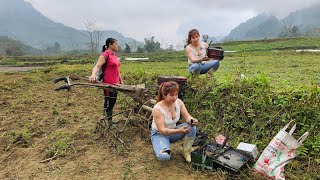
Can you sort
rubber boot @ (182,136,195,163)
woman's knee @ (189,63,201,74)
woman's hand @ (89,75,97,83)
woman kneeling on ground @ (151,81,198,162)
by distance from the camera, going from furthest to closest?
woman's knee @ (189,63,201,74), woman's hand @ (89,75,97,83), rubber boot @ (182,136,195,163), woman kneeling on ground @ (151,81,198,162)

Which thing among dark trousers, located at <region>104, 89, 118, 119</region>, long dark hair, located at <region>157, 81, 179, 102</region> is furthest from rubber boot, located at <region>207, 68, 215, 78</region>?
long dark hair, located at <region>157, 81, 179, 102</region>

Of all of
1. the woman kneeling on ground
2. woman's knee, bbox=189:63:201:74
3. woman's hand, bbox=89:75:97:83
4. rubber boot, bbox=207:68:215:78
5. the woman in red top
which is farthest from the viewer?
rubber boot, bbox=207:68:215:78

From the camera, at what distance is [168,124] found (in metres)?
4.32

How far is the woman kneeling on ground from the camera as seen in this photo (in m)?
4.13

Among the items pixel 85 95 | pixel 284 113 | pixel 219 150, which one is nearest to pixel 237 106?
pixel 284 113

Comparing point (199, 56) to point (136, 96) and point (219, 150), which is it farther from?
point (219, 150)

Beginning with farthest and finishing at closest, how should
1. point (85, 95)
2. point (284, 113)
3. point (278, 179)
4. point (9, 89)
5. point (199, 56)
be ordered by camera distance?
point (9, 89)
point (85, 95)
point (199, 56)
point (284, 113)
point (278, 179)

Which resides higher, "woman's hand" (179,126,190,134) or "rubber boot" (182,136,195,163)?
"woman's hand" (179,126,190,134)

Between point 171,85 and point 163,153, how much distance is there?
93 cm

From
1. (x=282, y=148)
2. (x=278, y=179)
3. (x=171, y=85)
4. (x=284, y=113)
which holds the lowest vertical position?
(x=278, y=179)

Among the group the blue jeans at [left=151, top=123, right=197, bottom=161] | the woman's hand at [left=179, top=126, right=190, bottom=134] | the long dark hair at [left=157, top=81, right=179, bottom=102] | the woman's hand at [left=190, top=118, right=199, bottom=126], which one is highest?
the long dark hair at [left=157, top=81, right=179, bottom=102]

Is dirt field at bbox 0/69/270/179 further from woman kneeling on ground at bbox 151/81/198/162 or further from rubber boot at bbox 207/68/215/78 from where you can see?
rubber boot at bbox 207/68/215/78

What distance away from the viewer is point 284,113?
4809 millimetres

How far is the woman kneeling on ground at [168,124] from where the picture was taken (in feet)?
13.6
